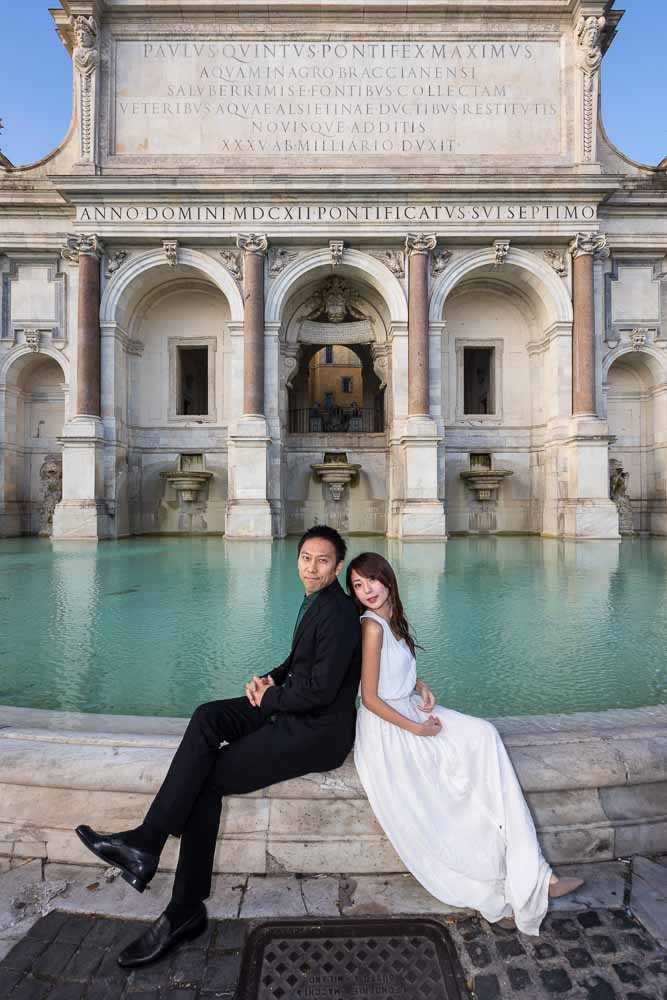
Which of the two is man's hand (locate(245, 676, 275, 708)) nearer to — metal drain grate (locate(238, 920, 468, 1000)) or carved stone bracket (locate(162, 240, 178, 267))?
metal drain grate (locate(238, 920, 468, 1000))

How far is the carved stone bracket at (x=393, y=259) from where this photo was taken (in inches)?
588

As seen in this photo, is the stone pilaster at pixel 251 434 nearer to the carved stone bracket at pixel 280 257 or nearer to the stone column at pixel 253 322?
the stone column at pixel 253 322

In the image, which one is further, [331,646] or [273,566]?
[273,566]

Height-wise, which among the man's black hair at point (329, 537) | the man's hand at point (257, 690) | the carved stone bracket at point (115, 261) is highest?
the carved stone bracket at point (115, 261)

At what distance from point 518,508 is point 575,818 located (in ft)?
50.5

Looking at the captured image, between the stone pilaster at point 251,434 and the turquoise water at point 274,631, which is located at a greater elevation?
the stone pilaster at point 251,434

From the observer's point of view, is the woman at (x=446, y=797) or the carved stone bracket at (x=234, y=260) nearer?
the woman at (x=446, y=797)

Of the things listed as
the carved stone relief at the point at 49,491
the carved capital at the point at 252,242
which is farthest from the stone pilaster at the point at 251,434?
the carved stone relief at the point at 49,491

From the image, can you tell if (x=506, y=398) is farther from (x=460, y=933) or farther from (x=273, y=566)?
(x=460, y=933)

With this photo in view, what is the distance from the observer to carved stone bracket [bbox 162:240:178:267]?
14.4 meters

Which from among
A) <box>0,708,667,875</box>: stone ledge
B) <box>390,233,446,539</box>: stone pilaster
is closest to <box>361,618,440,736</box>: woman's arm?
<box>0,708,667,875</box>: stone ledge

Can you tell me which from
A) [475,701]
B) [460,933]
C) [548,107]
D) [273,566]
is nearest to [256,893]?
[460,933]

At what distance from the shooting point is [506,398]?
16797 millimetres

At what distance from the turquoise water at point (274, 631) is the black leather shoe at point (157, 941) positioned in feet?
4.54
